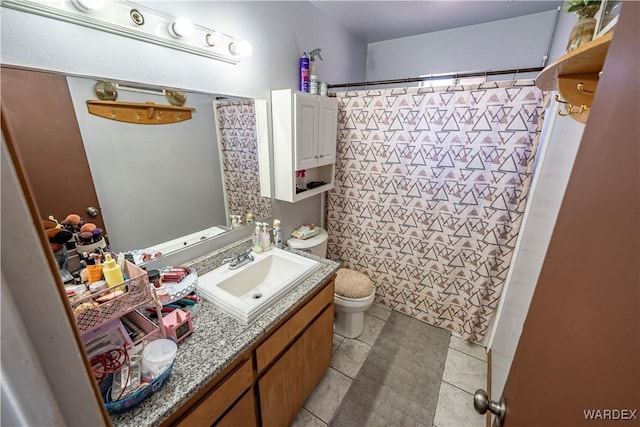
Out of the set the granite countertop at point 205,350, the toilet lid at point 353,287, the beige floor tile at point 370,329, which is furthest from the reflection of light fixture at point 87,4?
the beige floor tile at point 370,329

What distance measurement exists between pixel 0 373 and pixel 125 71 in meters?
1.15

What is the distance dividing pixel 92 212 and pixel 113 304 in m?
0.47

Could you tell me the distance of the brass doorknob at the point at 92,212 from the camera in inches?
40.3

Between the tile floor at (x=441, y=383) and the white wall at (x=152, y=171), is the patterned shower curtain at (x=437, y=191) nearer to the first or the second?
the tile floor at (x=441, y=383)

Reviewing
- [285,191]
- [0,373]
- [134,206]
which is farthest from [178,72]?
[0,373]

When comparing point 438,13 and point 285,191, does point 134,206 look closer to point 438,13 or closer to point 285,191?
point 285,191

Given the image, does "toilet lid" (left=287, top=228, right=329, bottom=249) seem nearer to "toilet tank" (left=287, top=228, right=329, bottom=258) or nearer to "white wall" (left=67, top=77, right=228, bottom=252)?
"toilet tank" (left=287, top=228, right=329, bottom=258)

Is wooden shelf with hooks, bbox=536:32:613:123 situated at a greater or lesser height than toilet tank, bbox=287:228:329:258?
greater

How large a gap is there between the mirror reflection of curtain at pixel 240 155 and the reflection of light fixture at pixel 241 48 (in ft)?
0.82

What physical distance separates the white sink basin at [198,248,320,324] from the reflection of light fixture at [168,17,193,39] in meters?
1.12

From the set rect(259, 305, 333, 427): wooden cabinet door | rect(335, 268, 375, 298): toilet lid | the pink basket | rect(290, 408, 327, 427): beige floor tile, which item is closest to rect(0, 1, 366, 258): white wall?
rect(335, 268, 375, 298): toilet lid

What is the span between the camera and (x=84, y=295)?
0.79 meters

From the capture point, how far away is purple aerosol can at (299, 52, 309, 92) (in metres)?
1.76

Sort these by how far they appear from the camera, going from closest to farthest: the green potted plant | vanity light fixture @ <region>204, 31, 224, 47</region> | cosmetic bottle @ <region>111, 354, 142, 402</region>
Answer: cosmetic bottle @ <region>111, 354, 142, 402</region>, the green potted plant, vanity light fixture @ <region>204, 31, 224, 47</region>
